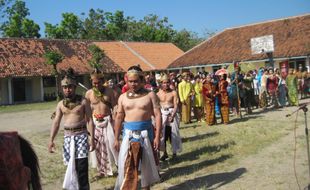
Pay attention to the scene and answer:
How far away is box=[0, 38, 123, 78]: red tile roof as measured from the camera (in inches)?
1140

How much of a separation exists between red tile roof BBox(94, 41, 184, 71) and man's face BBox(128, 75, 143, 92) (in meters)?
29.7

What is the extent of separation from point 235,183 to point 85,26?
46682mm

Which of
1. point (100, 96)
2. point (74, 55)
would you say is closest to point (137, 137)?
point (100, 96)

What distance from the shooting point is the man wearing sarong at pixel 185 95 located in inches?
495

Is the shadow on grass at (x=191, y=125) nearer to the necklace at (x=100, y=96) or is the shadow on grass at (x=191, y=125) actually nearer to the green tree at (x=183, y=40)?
the necklace at (x=100, y=96)

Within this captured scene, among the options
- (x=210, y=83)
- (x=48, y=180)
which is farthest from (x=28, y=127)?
(x=48, y=180)

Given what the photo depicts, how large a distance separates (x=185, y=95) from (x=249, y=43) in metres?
18.5

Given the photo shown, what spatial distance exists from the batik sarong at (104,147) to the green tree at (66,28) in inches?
1633

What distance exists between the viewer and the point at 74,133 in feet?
17.4

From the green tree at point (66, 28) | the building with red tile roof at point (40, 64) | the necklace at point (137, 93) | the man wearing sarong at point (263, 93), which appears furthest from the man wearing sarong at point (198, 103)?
the green tree at point (66, 28)

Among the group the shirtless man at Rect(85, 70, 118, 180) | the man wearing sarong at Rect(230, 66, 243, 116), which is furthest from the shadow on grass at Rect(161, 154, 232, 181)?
the man wearing sarong at Rect(230, 66, 243, 116)

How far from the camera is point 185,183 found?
5.99 meters

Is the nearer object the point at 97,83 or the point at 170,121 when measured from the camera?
the point at 97,83

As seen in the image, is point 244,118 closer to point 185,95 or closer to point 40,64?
point 185,95
